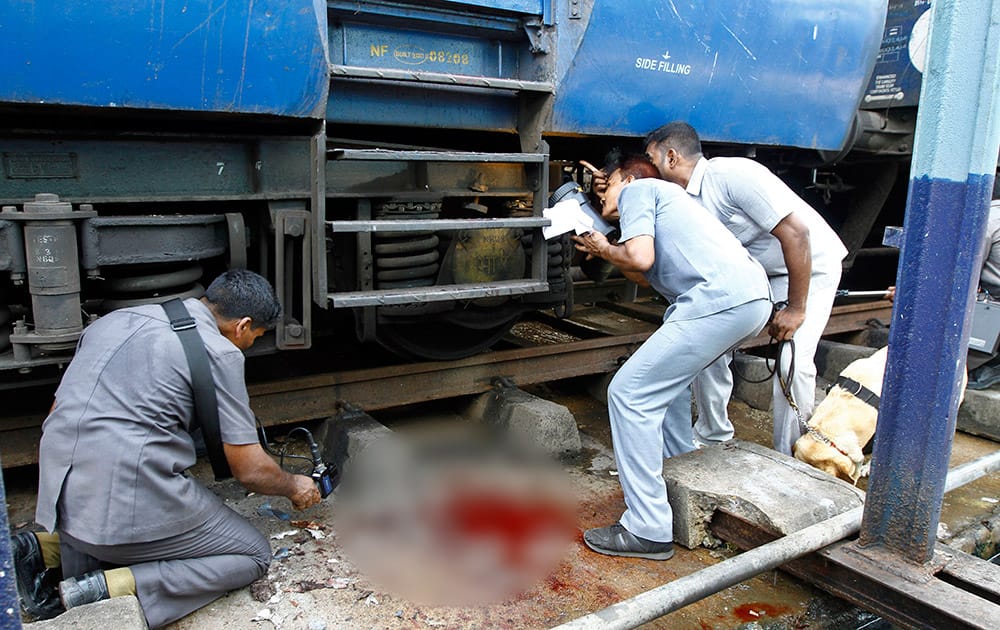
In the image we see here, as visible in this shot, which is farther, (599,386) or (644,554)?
Result: (599,386)

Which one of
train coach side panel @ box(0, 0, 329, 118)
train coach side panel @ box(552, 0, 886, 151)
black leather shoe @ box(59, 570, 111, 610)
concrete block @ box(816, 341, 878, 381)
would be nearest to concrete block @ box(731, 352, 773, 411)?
concrete block @ box(816, 341, 878, 381)

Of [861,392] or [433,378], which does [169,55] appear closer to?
[433,378]

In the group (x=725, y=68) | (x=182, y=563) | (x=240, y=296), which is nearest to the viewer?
(x=182, y=563)

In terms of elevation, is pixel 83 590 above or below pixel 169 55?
below

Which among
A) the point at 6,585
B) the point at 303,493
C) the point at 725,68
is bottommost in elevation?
the point at 303,493

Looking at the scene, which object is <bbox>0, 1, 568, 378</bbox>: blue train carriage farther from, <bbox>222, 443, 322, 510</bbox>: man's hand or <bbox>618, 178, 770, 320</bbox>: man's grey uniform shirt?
<bbox>222, 443, 322, 510</bbox>: man's hand

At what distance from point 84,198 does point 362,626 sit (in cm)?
178

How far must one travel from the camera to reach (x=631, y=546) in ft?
9.50

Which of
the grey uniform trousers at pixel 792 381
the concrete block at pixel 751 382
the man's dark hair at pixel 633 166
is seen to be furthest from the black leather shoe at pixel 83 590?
the concrete block at pixel 751 382

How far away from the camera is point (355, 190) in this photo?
3.24 meters

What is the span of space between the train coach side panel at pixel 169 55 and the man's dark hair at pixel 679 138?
5.12ft

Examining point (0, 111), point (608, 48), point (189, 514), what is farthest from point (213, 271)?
point (608, 48)

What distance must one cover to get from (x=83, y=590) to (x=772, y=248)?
3142mm

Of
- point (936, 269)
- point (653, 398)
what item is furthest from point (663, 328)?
point (936, 269)
